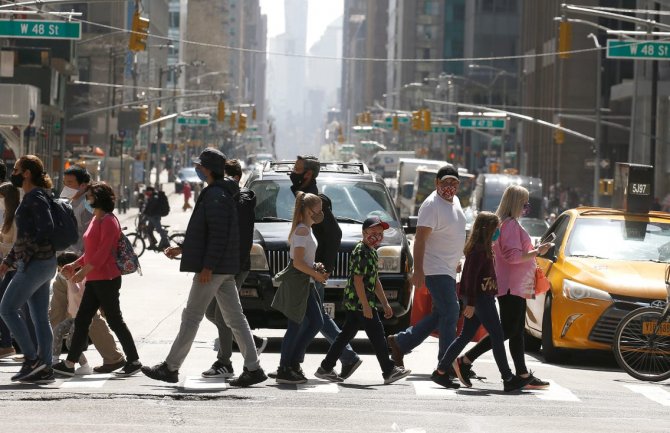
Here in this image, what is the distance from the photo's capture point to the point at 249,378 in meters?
12.2

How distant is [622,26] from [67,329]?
7304 centimetres

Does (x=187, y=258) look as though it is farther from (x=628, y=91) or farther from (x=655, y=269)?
(x=628, y=91)

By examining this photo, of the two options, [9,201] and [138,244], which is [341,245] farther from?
[138,244]

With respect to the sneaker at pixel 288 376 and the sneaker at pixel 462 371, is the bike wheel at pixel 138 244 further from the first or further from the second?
the sneaker at pixel 462 371

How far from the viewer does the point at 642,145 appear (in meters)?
74.6

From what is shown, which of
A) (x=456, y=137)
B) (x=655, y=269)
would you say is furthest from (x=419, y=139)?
(x=655, y=269)

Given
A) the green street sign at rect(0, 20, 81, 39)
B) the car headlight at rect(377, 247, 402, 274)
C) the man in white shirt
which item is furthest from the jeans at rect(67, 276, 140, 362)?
the green street sign at rect(0, 20, 81, 39)

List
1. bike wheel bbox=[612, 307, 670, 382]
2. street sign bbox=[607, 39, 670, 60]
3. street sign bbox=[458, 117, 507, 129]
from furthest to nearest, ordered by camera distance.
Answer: street sign bbox=[458, 117, 507, 129], street sign bbox=[607, 39, 670, 60], bike wheel bbox=[612, 307, 670, 382]

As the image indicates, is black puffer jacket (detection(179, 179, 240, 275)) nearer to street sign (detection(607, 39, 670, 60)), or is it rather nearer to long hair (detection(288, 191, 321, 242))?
long hair (detection(288, 191, 321, 242))

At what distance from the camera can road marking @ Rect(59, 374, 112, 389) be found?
1197 centimetres

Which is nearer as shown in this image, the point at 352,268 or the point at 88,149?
the point at 352,268

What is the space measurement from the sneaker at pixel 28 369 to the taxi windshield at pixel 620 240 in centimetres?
601

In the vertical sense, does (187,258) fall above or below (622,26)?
below

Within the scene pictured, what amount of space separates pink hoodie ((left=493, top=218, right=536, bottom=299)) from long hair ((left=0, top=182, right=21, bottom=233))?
4.11 meters
